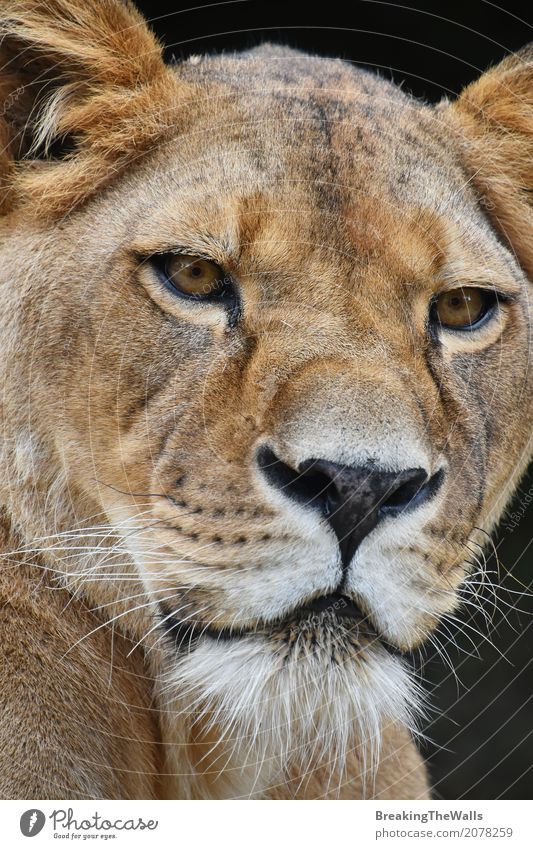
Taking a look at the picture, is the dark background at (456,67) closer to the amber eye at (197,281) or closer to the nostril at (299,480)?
the amber eye at (197,281)

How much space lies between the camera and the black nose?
173 cm

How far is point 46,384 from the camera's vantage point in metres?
2.15

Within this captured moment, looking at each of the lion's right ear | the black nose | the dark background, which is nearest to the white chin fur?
the black nose

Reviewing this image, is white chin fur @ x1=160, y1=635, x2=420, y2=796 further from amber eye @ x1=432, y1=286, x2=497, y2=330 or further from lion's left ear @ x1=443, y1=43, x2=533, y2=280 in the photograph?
lion's left ear @ x1=443, y1=43, x2=533, y2=280

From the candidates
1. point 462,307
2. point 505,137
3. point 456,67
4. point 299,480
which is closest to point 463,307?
point 462,307

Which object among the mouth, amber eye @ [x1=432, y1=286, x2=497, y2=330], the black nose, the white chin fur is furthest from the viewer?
amber eye @ [x1=432, y1=286, x2=497, y2=330]

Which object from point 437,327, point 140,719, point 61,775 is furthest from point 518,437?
point 61,775

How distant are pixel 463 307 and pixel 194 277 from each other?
0.59 meters

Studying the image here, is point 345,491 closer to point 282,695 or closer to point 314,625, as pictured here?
point 314,625

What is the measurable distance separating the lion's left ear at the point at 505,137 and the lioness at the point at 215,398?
0.12m

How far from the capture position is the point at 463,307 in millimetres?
2293
